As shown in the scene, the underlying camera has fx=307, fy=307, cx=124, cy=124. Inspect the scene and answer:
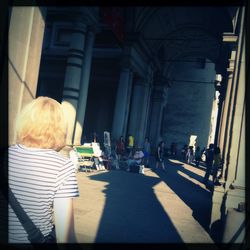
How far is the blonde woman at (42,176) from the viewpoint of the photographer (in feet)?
5.66

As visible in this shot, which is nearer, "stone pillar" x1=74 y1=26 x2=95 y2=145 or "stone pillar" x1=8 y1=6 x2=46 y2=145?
"stone pillar" x1=8 y1=6 x2=46 y2=145

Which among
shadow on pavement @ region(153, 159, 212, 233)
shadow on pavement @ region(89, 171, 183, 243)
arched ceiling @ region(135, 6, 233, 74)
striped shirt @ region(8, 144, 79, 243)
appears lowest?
shadow on pavement @ region(153, 159, 212, 233)

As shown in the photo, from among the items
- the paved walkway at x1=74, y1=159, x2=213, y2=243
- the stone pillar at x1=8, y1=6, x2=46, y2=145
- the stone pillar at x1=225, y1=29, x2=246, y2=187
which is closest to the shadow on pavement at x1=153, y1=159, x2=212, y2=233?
the paved walkway at x1=74, y1=159, x2=213, y2=243

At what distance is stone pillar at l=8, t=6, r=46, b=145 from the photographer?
612 cm

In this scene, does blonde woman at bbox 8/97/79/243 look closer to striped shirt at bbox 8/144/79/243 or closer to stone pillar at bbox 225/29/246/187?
striped shirt at bbox 8/144/79/243

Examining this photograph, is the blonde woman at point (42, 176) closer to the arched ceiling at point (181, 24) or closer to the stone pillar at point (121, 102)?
the stone pillar at point (121, 102)

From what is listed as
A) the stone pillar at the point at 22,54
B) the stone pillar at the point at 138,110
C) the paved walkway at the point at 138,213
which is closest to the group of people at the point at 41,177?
the paved walkway at the point at 138,213

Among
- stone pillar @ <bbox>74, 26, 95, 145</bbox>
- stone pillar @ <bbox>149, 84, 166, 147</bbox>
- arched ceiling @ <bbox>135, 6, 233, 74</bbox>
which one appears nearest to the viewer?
stone pillar @ <bbox>74, 26, 95, 145</bbox>

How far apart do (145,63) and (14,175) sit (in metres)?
21.1

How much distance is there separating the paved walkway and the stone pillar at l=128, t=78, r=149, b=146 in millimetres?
11145

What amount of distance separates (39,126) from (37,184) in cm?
34

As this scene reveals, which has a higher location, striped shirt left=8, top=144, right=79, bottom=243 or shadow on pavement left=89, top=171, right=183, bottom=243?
striped shirt left=8, top=144, right=79, bottom=243
